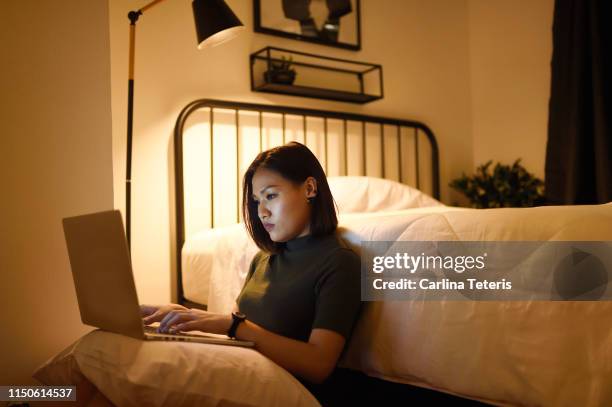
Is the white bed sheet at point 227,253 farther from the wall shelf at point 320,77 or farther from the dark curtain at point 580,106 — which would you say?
the dark curtain at point 580,106

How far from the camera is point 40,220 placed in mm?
1403

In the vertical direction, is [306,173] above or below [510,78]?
below

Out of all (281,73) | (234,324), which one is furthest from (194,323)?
(281,73)

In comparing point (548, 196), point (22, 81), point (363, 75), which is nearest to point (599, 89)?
point (548, 196)

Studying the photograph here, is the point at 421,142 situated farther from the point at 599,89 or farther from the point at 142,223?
the point at 142,223

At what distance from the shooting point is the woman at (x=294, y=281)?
1.08 m

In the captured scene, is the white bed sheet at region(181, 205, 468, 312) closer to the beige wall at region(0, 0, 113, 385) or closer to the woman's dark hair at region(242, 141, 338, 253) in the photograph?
the woman's dark hair at region(242, 141, 338, 253)

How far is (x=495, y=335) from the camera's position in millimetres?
1001

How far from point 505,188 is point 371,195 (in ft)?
3.43

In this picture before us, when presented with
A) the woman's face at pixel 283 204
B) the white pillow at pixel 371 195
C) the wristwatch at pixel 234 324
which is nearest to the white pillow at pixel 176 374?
the wristwatch at pixel 234 324

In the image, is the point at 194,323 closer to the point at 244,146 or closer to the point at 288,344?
the point at 288,344

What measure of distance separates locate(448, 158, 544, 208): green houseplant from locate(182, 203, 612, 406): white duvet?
2.16 metres

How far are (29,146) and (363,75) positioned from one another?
219 cm

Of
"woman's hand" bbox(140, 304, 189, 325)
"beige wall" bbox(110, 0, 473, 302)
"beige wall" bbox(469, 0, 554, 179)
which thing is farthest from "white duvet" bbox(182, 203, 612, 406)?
"beige wall" bbox(469, 0, 554, 179)
